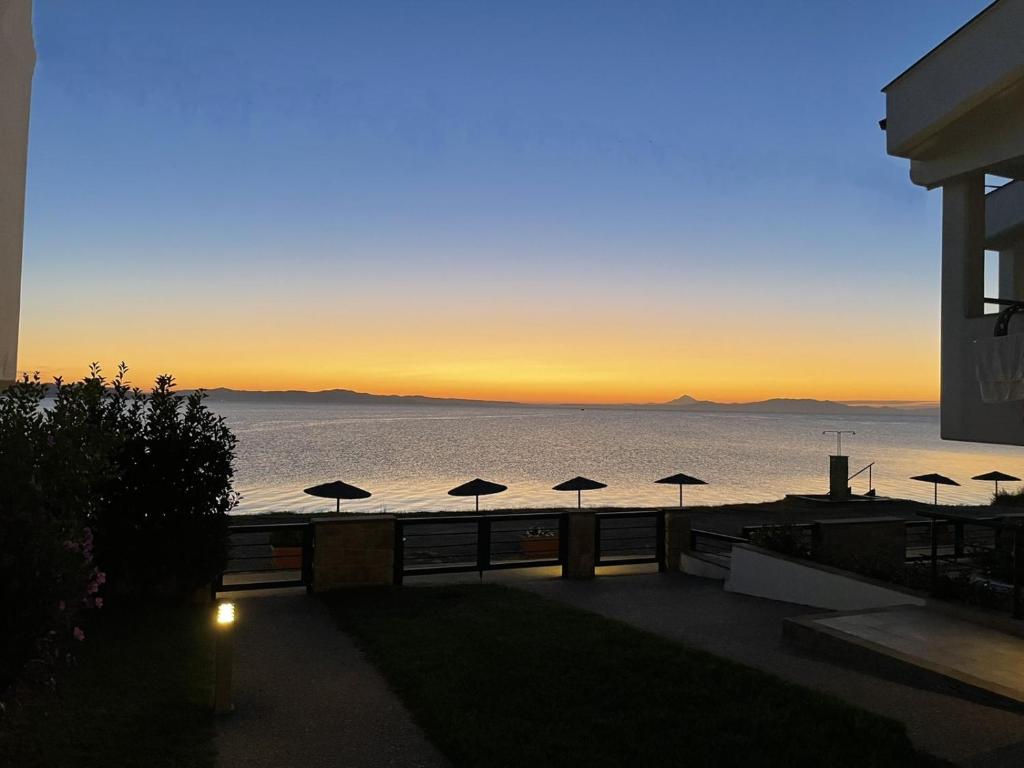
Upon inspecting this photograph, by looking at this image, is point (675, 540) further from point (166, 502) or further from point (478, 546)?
point (166, 502)

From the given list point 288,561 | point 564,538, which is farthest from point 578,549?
point 288,561

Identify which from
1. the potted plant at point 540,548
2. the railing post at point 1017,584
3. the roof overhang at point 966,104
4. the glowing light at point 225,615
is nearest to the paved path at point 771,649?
the railing post at point 1017,584

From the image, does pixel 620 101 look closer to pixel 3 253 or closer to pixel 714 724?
pixel 3 253

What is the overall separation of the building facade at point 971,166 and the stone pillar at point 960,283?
0.02 metres

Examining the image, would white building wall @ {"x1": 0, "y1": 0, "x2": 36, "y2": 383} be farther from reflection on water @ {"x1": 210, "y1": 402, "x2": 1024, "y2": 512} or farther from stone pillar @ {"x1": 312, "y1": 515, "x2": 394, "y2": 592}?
reflection on water @ {"x1": 210, "y1": 402, "x2": 1024, "y2": 512}

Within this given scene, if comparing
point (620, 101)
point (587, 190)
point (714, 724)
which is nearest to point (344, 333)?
point (587, 190)

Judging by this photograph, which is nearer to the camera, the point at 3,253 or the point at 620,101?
the point at 3,253

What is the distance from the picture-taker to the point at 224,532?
30.9ft

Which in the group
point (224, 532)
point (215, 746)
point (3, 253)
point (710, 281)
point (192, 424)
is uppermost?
point (710, 281)

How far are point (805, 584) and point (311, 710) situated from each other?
25.0 ft

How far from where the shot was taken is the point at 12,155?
807 centimetres

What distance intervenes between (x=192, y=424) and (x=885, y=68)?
833 inches

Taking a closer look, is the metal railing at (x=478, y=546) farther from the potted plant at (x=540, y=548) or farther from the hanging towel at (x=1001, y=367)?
the hanging towel at (x=1001, y=367)

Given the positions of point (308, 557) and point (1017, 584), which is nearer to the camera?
point (1017, 584)
